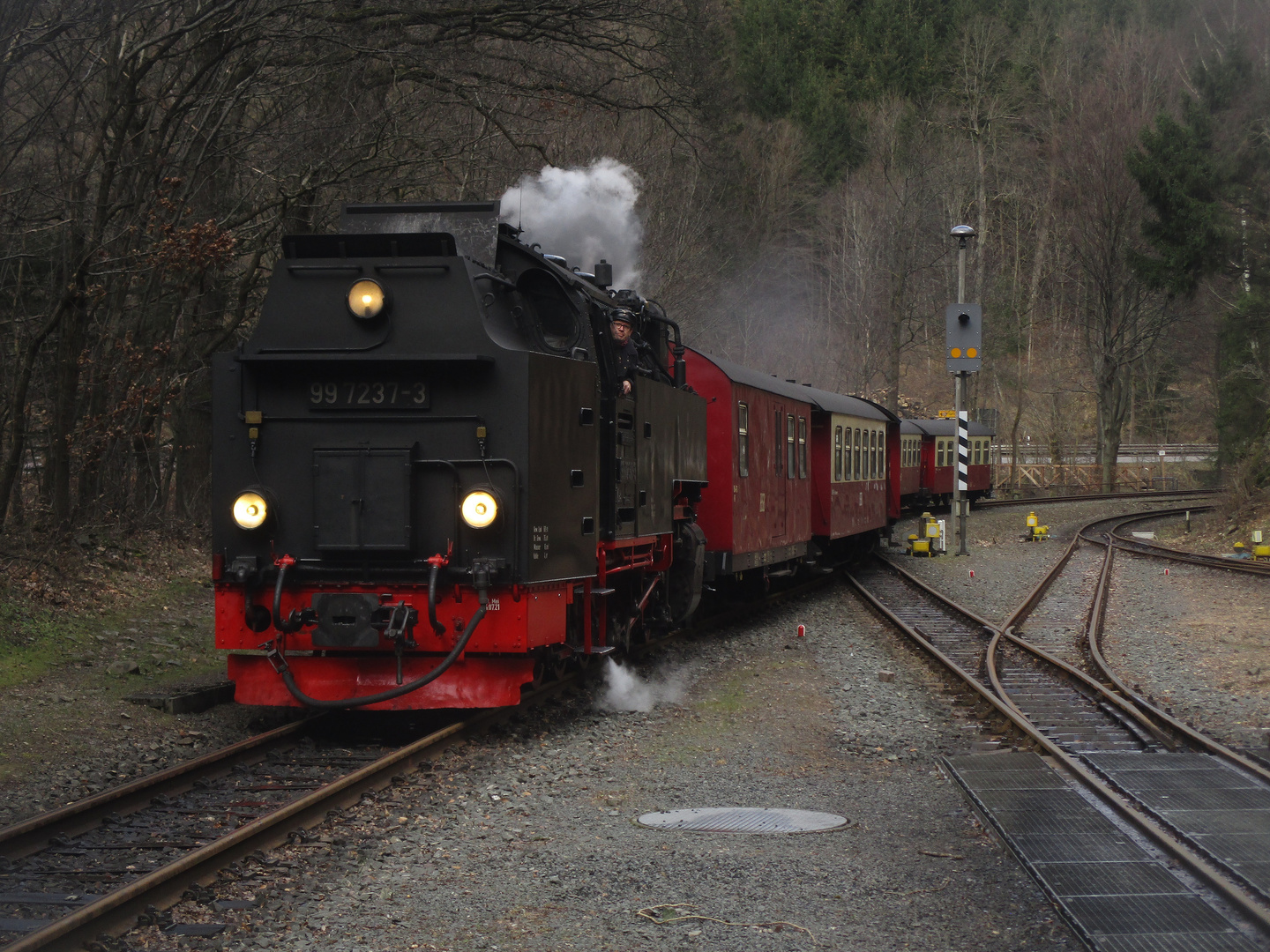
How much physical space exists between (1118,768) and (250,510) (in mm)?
5388

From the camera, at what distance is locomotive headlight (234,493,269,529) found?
7531 mm

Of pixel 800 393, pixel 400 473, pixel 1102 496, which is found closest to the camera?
pixel 400 473

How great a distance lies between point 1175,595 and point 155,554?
43.2 feet

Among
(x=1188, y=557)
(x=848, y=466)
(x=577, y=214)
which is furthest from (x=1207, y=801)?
(x=1188, y=557)

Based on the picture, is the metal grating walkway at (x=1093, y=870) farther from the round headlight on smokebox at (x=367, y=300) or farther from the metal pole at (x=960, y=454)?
the metal pole at (x=960, y=454)

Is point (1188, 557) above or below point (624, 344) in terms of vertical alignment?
below

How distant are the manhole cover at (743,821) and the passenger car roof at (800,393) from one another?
7.17 m

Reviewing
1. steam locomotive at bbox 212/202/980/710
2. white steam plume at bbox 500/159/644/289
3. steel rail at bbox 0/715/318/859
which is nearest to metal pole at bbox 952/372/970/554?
white steam plume at bbox 500/159/644/289

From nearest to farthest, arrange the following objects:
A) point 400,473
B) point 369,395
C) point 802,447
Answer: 1. point 400,473
2. point 369,395
3. point 802,447

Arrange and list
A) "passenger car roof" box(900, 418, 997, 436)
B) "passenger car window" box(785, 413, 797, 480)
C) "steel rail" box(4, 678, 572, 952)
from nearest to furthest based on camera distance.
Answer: "steel rail" box(4, 678, 572, 952) → "passenger car window" box(785, 413, 797, 480) → "passenger car roof" box(900, 418, 997, 436)

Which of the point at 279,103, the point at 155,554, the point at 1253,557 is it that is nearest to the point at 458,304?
the point at 279,103

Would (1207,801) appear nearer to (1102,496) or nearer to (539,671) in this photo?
(539,671)

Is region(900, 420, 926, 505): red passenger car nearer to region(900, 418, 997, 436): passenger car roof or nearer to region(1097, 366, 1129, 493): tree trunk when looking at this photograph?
region(900, 418, 997, 436): passenger car roof

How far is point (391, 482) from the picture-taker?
748 centimetres
